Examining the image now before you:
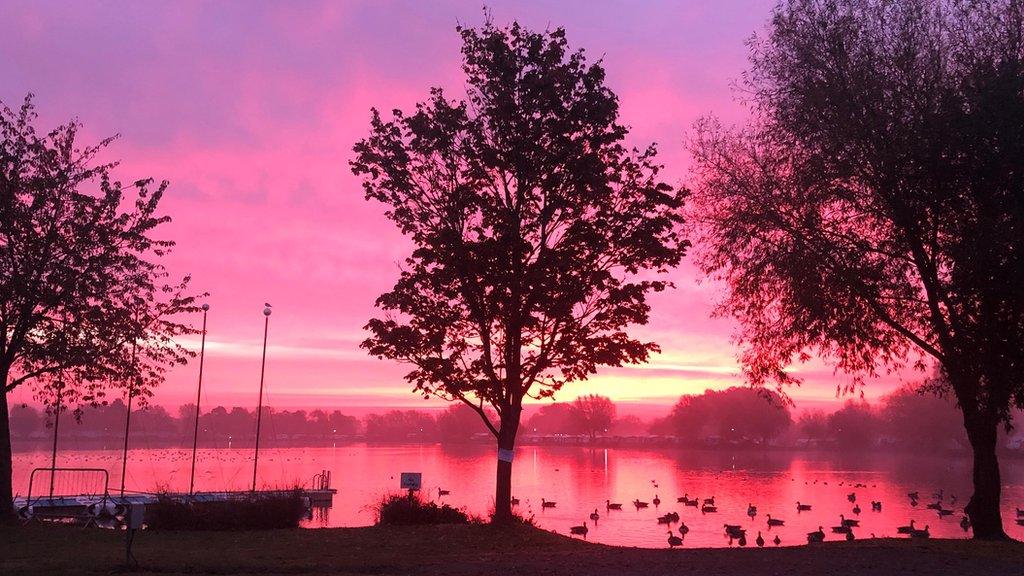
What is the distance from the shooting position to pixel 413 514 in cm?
2280

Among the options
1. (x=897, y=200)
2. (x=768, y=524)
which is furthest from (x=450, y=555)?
(x=768, y=524)

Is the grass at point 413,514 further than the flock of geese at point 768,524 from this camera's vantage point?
No

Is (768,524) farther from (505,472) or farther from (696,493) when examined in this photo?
(505,472)

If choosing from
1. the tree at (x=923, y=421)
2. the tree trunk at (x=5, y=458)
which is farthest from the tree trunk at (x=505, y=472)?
the tree at (x=923, y=421)

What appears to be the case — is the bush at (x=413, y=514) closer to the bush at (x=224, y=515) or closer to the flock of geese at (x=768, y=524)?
the bush at (x=224, y=515)

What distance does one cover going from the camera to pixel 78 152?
88.5 ft

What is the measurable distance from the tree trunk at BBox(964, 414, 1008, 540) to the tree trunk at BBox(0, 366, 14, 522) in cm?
2671

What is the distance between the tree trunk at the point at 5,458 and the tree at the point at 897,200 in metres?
22.0

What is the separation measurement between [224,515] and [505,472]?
775 cm

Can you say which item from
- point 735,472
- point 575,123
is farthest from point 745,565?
point 735,472

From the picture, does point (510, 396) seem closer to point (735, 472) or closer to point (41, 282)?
point (41, 282)

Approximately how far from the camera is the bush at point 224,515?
2202 cm

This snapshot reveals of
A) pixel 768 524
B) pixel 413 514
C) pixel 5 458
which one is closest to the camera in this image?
pixel 413 514

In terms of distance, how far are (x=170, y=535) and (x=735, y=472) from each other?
433 ft
